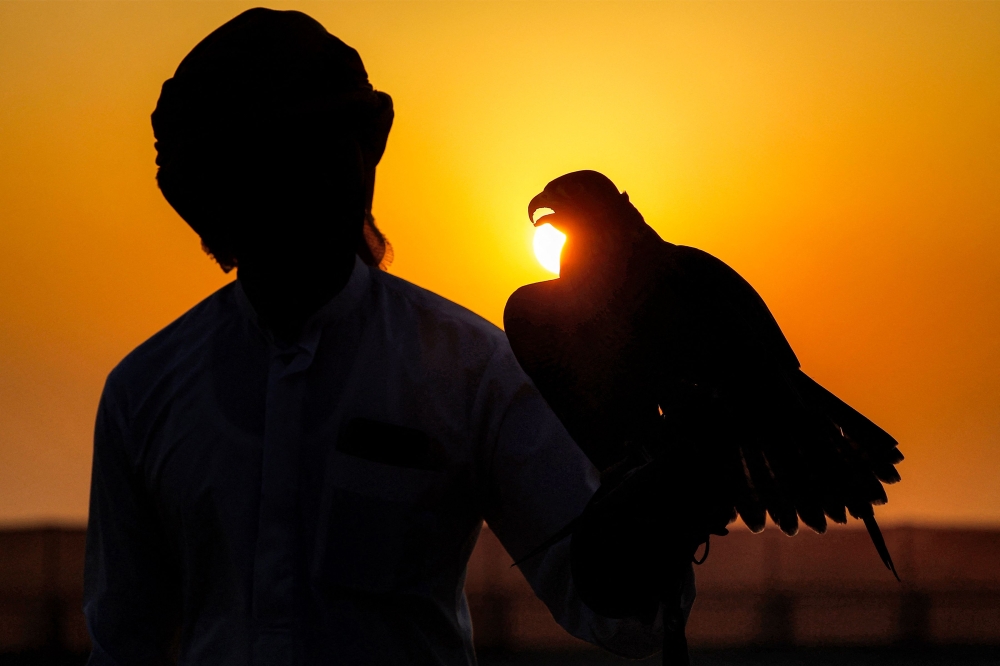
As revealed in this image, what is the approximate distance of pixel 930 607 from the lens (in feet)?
80.7

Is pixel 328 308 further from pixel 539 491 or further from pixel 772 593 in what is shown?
pixel 772 593

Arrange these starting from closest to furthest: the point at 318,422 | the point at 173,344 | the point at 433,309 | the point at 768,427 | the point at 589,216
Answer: the point at 768,427 < the point at 589,216 < the point at 318,422 < the point at 433,309 < the point at 173,344

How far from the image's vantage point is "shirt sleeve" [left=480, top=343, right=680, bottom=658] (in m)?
1.88

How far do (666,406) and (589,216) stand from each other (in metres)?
0.37

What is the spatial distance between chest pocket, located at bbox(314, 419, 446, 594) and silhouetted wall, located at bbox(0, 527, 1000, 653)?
17086 millimetres

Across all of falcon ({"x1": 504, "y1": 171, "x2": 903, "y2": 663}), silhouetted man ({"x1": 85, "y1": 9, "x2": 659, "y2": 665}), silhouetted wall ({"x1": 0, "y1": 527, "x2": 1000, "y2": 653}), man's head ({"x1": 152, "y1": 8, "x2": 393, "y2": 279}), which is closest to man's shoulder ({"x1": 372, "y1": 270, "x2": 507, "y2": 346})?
silhouetted man ({"x1": 85, "y1": 9, "x2": 659, "y2": 665})

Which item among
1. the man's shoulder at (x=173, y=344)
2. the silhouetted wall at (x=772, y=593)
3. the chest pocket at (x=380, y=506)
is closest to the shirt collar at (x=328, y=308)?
the man's shoulder at (x=173, y=344)

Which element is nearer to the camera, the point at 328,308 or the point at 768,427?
the point at 768,427

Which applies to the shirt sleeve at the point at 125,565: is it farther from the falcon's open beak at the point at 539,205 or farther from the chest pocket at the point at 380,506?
the falcon's open beak at the point at 539,205

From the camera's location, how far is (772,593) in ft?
76.6

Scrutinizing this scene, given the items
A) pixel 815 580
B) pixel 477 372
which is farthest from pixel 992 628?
pixel 477 372

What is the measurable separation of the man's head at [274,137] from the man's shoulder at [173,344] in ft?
1.00

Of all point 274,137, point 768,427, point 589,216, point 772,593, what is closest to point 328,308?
point 274,137

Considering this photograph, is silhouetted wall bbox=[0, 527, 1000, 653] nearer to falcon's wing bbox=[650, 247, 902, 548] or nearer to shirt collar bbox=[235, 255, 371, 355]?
shirt collar bbox=[235, 255, 371, 355]
